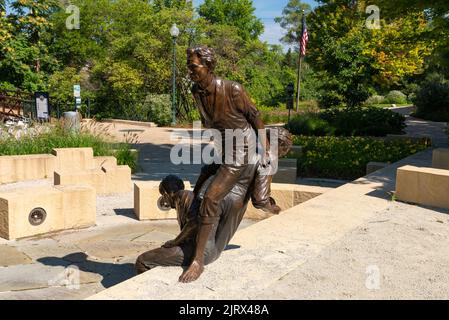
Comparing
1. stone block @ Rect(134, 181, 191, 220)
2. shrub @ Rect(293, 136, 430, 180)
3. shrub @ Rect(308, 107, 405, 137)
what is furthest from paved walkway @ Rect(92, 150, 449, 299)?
shrub @ Rect(308, 107, 405, 137)

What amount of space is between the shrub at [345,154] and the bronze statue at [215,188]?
23.0 ft

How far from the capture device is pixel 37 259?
17.9ft

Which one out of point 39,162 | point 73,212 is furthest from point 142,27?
point 73,212

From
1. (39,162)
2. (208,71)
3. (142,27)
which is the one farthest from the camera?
(142,27)

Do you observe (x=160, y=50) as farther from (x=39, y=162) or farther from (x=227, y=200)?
(x=227, y=200)

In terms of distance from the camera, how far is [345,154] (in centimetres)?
1159

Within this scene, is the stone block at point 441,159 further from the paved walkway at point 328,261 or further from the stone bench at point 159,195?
the stone bench at point 159,195

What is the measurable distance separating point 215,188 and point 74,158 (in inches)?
297

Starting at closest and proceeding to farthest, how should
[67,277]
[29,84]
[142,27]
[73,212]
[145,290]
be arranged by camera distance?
1. [145,290]
2. [67,277]
3. [73,212]
4. [29,84]
5. [142,27]

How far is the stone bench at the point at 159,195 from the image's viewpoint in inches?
286

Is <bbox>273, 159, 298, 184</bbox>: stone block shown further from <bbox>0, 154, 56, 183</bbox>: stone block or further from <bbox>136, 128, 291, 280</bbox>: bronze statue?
<bbox>136, 128, 291, 280</bbox>: bronze statue

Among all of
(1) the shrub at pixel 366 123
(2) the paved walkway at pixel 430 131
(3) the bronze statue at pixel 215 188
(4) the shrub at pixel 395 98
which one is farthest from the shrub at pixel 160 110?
(4) the shrub at pixel 395 98

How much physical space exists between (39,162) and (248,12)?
4423 cm

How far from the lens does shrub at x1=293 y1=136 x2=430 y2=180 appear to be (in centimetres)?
1062
